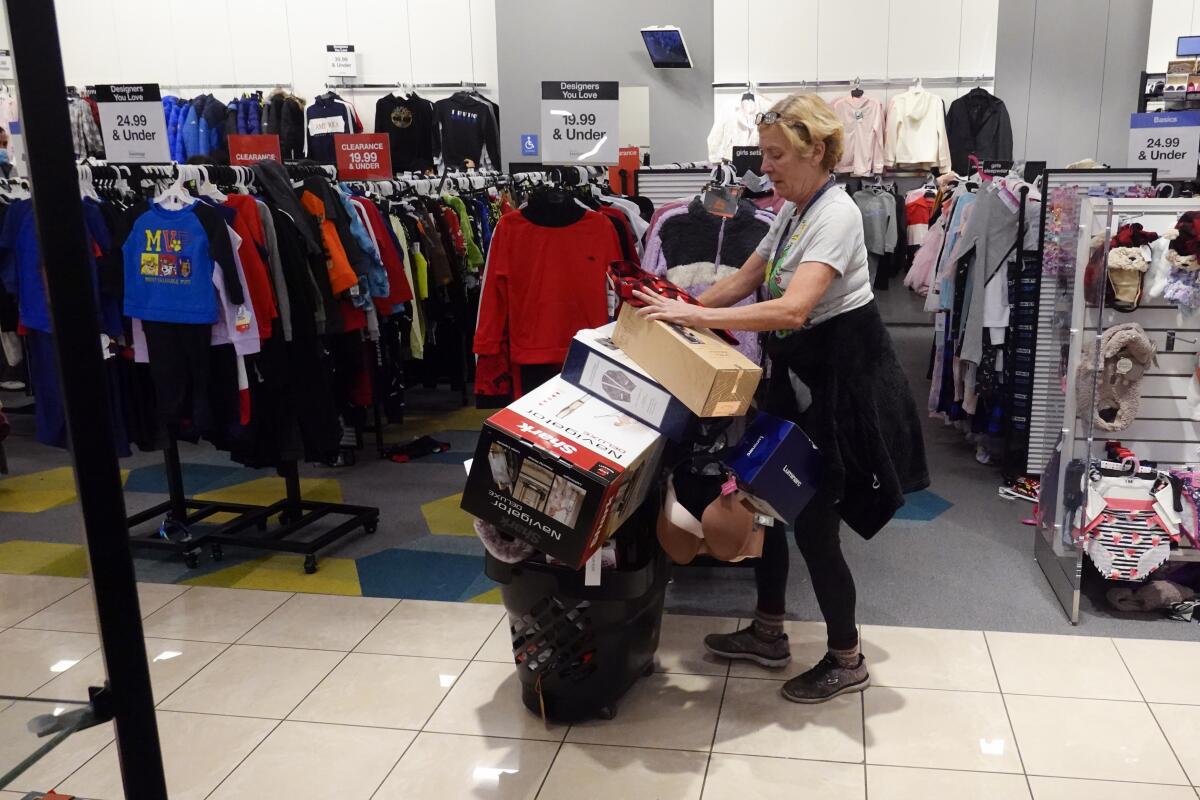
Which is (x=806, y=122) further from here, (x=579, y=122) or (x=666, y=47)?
(x=666, y=47)

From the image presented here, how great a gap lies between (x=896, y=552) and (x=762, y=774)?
1705 millimetres

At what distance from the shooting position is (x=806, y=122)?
2.46 meters

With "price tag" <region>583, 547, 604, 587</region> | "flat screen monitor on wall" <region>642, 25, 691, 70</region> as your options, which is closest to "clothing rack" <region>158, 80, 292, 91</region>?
"flat screen monitor on wall" <region>642, 25, 691, 70</region>

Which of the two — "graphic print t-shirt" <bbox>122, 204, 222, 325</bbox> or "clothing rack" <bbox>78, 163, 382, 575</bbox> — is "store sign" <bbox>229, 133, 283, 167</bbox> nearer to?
"clothing rack" <bbox>78, 163, 382, 575</bbox>

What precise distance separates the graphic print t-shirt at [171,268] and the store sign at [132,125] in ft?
1.26

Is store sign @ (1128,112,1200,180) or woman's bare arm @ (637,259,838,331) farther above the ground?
store sign @ (1128,112,1200,180)

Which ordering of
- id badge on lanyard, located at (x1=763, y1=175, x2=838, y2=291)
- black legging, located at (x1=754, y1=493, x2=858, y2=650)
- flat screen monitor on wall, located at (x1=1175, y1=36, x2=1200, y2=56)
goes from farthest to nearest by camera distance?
flat screen monitor on wall, located at (x1=1175, y1=36, x2=1200, y2=56)
black legging, located at (x1=754, y1=493, x2=858, y2=650)
id badge on lanyard, located at (x1=763, y1=175, x2=838, y2=291)

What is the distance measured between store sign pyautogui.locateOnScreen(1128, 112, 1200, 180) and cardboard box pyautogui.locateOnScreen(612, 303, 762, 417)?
3.25 metres

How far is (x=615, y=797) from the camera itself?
96.0 inches

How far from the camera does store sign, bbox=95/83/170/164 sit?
3.59m

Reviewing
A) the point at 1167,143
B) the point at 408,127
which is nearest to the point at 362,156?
the point at 1167,143

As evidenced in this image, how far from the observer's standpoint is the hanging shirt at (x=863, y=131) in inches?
339

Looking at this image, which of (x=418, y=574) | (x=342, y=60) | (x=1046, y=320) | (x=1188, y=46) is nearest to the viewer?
(x=418, y=574)

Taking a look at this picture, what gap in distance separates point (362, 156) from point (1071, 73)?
6.60 meters
